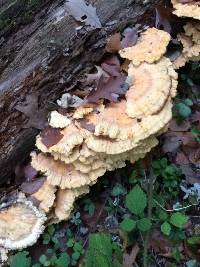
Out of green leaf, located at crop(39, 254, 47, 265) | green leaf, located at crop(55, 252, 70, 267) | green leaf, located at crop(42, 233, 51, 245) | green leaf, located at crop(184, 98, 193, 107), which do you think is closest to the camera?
green leaf, located at crop(55, 252, 70, 267)

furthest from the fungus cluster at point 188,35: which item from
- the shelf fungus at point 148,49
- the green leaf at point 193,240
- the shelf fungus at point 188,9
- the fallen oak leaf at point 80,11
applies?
the green leaf at point 193,240

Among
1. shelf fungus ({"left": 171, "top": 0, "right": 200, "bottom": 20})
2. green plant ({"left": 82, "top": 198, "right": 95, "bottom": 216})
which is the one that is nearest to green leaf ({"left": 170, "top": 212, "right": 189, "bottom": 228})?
green plant ({"left": 82, "top": 198, "right": 95, "bottom": 216})

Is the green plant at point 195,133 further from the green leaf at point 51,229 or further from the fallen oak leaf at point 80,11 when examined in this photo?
the green leaf at point 51,229

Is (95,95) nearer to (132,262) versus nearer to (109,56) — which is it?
(109,56)

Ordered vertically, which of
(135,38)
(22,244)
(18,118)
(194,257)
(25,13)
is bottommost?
(194,257)

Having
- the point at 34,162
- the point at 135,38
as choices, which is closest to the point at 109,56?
the point at 135,38

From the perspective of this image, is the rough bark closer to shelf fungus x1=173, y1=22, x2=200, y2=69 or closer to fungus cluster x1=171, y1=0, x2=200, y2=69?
fungus cluster x1=171, y1=0, x2=200, y2=69
